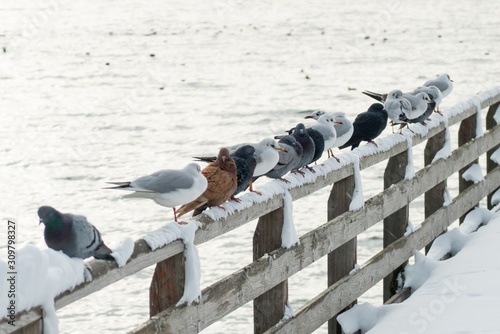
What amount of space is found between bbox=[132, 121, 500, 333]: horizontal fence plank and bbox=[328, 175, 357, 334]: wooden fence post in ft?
0.39

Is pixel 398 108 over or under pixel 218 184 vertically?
under

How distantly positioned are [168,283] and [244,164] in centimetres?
102

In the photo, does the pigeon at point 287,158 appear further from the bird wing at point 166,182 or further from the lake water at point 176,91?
the lake water at point 176,91

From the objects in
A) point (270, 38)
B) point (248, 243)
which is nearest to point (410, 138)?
point (248, 243)

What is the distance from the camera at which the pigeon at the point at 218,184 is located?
4402mm

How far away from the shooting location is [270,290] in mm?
5016

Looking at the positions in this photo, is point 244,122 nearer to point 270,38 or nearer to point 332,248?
point 332,248

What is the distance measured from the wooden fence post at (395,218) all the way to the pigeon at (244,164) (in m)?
2.14

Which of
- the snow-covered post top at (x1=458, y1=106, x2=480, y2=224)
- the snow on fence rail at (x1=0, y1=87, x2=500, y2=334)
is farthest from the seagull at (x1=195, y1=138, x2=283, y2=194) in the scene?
→ the snow-covered post top at (x1=458, y1=106, x2=480, y2=224)

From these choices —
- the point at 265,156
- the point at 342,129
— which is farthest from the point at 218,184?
the point at 342,129

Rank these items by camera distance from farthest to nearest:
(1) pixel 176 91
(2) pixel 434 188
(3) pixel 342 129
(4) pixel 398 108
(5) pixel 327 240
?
(1) pixel 176 91
(2) pixel 434 188
(4) pixel 398 108
(3) pixel 342 129
(5) pixel 327 240

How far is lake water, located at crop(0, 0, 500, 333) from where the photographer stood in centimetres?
977

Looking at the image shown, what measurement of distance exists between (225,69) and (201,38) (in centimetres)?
803

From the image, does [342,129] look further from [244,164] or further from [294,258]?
[244,164]
